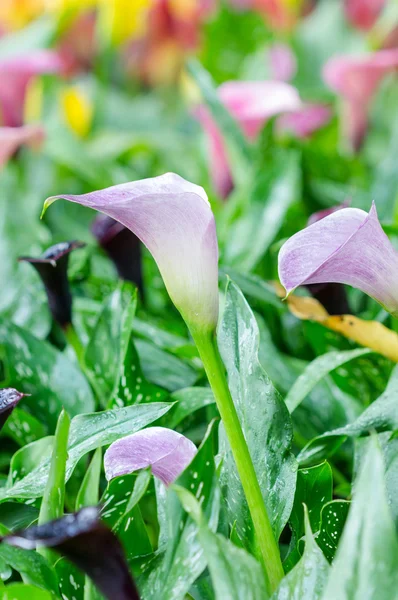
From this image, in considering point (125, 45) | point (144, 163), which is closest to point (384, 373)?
point (144, 163)

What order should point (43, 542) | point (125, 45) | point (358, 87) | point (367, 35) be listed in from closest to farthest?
1. point (43, 542)
2. point (358, 87)
3. point (367, 35)
4. point (125, 45)

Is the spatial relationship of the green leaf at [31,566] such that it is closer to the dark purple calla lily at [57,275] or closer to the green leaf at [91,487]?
the green leaf at [91,487]

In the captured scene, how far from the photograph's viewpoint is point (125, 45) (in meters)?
1.39

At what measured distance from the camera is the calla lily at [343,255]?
0.30 metres

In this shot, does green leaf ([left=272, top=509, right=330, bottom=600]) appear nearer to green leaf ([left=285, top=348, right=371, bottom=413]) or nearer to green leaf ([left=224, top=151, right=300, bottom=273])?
green leaf ([left=285, top=348, right=371, bottom=413])

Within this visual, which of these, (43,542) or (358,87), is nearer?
(43,542)

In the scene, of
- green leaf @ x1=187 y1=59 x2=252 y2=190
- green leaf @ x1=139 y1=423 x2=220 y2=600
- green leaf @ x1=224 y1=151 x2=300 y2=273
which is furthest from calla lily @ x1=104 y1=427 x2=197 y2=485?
green leaf @ x1=187 y1=59 x2=252 y2=190

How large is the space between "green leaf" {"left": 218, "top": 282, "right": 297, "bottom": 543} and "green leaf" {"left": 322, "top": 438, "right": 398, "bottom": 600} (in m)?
0.09

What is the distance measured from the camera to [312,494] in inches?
14.1

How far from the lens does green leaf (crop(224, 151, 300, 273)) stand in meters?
0.61

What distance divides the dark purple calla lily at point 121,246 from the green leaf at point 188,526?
0.70 ft

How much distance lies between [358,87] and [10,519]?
575mm

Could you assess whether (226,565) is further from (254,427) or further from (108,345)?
(108,345)

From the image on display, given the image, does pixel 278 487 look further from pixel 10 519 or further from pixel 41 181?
pixel 41 181
